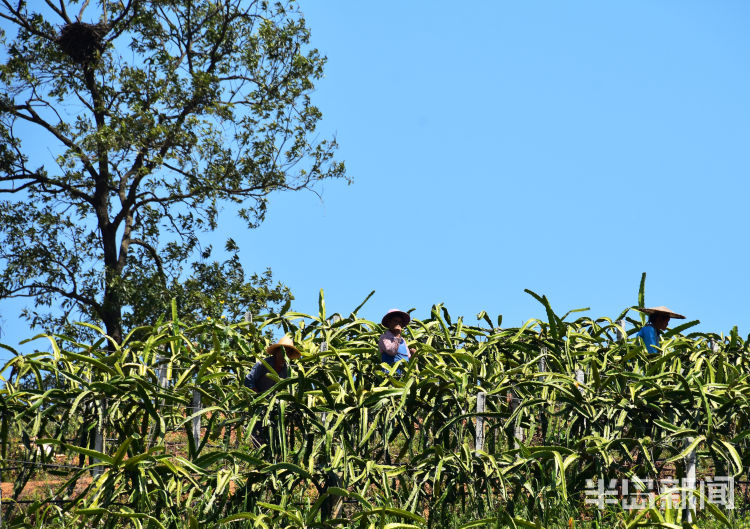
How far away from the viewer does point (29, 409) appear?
5125 millimetres

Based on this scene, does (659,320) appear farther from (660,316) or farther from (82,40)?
(82,40)

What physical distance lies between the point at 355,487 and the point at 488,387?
1170 mm

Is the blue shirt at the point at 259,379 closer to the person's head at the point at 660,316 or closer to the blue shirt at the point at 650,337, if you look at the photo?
the blue shirt at the point at 650,337

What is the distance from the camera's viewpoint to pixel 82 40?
1533 centimetres

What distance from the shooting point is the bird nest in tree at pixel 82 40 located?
15156mm

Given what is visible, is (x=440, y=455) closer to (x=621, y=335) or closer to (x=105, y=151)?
(x=621, y=335)

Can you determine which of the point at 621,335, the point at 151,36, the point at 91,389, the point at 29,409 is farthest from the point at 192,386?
the point at 151,36

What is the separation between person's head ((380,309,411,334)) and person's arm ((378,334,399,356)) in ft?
0.62

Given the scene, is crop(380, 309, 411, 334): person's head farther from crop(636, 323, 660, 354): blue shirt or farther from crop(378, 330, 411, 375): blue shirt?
crop(636, 323, 660, 354): blue shirt

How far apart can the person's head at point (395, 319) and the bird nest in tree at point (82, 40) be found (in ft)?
35.6

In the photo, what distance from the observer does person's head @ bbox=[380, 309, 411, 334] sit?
6.62 meters

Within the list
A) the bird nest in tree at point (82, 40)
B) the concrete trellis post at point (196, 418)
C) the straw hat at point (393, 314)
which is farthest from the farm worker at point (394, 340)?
the bird nest in tree at point (82, 40)

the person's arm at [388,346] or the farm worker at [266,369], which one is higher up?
the person's arm at [388,346]

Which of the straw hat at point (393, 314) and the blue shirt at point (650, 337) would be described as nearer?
the straw hat at point (393, 314)
